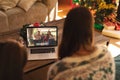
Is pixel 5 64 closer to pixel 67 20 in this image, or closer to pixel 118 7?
pixel 67 20

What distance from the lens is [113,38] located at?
11.4ft

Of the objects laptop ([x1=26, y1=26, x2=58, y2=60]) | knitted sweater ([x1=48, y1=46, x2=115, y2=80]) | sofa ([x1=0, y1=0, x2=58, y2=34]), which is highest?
sofa ([x1=0, y1=0, x2=58, y2=34])

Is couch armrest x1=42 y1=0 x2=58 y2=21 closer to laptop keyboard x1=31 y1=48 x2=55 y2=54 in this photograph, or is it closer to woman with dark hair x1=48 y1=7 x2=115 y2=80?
laptop keyboard x1=31 y1=48 x2=55 y2=54

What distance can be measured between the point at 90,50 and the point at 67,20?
10.0 inches

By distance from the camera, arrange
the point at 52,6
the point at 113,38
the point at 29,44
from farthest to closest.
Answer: the point at 52,6 → the point at 113,38 → the point at 29,44

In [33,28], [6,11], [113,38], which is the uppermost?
[6,11]

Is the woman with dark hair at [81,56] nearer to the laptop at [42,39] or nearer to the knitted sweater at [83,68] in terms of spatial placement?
the knitted sweater at [83,68]

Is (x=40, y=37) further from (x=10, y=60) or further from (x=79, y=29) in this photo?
(x=10, y=60)

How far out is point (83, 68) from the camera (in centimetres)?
137

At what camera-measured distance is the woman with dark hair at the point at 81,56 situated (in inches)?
54.2

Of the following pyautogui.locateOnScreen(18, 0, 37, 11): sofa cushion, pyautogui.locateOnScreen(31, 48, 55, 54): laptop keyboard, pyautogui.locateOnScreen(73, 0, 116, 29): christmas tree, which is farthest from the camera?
pyautogui.locateOnScreen(18, 0, 37, 11): sofa cushion

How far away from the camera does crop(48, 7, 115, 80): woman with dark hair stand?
138cm

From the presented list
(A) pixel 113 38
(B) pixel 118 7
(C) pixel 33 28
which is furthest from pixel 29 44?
(B) pixel 118 7

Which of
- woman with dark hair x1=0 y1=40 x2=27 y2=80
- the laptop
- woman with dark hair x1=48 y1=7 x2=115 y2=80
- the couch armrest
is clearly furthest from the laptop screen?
the couch armrest
